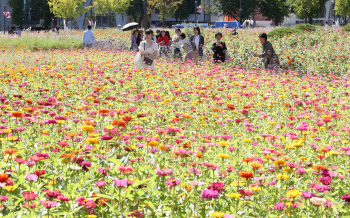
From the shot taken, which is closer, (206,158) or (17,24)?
(206,158)

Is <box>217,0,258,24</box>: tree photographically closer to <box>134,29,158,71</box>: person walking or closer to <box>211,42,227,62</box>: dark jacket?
<box>211,42,227,62</box>: dark jacket

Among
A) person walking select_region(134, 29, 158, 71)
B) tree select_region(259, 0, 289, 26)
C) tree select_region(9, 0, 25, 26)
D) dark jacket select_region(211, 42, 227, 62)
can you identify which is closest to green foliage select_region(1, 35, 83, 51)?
dark jacket select_region(211, 42, 227, 62)

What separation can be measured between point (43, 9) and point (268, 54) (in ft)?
194

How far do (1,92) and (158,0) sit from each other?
56.6 meters

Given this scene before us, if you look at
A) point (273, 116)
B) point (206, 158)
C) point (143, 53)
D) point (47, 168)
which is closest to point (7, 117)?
point (47, 168)

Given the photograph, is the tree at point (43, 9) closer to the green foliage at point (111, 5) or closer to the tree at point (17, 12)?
the tree at point (17, 12)

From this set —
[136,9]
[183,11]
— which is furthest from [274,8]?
[136,9]

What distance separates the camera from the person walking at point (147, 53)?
9688mm

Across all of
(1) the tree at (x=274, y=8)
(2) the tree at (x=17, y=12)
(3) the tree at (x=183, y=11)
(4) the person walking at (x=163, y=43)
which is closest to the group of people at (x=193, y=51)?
(4) the person walking at (x=163, y=43)

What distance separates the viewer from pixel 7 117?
490cm

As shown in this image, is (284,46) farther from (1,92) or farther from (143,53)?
(1,92)

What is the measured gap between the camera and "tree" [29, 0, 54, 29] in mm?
63931

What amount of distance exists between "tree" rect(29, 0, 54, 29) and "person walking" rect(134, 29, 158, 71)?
58.7 meters

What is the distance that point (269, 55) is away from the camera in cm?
1099
